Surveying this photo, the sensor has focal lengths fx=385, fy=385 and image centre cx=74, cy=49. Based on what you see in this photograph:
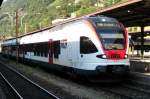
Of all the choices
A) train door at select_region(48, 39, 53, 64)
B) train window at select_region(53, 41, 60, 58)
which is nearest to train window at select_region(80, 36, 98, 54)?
train window at select_region(53, 41, 60, 58)

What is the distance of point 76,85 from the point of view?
19.0 m

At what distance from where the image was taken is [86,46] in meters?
17.7

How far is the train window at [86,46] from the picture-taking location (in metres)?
17.3

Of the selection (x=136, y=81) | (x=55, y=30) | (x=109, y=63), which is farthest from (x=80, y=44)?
(x=55, y=30)

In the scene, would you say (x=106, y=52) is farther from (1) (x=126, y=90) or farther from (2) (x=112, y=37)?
(1) (x=126, y=90)

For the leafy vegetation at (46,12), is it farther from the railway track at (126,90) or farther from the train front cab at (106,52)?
the railway track at (126,90)

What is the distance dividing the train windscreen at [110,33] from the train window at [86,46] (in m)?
0.54

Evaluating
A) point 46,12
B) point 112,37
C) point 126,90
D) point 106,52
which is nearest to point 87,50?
point 106,52

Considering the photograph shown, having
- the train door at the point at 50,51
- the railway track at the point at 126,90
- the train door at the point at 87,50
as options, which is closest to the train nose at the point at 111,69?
the train door at the point at 87,50

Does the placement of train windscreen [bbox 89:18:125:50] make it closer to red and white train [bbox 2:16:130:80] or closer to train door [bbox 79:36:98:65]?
red and white train [bbox 2:16:130:80]

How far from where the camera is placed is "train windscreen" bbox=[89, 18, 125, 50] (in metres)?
17.1

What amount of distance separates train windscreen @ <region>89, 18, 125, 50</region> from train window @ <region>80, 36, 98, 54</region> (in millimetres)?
535

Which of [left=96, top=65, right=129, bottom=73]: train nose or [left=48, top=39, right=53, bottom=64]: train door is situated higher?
[left=48, top=39, right=53, bottom=64]: train door

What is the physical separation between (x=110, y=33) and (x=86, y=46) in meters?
1.25
